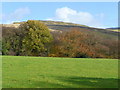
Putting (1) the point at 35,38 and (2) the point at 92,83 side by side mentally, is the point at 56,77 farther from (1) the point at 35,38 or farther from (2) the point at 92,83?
(1) the point at 35,38

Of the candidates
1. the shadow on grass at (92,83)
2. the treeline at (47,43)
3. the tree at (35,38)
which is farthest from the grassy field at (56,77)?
the treeline at (47,43)

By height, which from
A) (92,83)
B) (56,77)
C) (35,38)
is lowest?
(56,77)

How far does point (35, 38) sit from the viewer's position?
66.1 m

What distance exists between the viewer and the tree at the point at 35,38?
64312mm

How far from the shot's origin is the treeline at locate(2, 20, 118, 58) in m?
64.2

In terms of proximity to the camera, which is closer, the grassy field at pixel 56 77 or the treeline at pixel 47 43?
the grassy field at pixel 56 77

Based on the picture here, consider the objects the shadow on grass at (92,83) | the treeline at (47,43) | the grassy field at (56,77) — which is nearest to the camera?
the grassy field at (56,77)

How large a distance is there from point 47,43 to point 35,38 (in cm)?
391

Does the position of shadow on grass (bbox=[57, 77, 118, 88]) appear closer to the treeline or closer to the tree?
the treeline

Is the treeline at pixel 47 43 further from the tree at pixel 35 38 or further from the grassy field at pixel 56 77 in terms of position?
the grassy field at pixel 56 77

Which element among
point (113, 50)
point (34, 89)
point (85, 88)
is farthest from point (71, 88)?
point (113, 50)

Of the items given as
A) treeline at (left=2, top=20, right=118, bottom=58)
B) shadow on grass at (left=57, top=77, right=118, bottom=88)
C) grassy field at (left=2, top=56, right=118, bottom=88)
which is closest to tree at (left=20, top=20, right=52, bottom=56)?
treeline at (left=2, top=20, right=118, bottom=58)

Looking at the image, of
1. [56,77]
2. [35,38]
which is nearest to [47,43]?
[35,38]

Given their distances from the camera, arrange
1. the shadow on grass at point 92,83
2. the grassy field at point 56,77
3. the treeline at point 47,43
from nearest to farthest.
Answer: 1. the grassy field at point 56,77
2. the shadow on grass at point 92,83
3. the treeline at point 47,43
